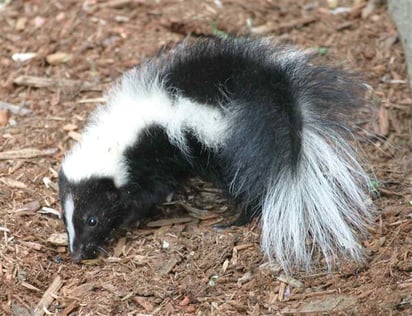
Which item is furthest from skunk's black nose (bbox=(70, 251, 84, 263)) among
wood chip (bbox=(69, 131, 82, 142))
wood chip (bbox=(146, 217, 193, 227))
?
wood chip (bbox=(69, 131, 82, 142))

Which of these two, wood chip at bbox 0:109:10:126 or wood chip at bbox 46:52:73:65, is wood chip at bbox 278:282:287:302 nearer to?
wood chip at bbox 0:109:10:126

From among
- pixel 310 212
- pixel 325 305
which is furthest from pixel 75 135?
pixel 325 305

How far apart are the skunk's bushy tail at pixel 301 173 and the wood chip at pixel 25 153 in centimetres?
176

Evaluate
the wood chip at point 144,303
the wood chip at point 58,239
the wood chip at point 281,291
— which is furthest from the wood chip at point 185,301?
the wood chip at point 58,239

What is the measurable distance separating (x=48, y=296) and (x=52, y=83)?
2499 mm

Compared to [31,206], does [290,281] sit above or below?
above

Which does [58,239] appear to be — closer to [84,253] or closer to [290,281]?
[84,253]

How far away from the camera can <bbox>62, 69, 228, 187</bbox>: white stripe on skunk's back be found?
5438mm

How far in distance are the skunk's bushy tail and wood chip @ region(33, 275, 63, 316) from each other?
138cm

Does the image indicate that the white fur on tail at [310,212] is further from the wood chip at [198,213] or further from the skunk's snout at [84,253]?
the skunk's snout at [84,253]

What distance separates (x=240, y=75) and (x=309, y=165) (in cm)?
82

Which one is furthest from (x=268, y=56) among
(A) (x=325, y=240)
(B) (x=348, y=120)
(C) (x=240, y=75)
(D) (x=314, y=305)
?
(D) (x=314, y=305)

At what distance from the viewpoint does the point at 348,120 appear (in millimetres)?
5484

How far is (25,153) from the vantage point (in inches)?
245
